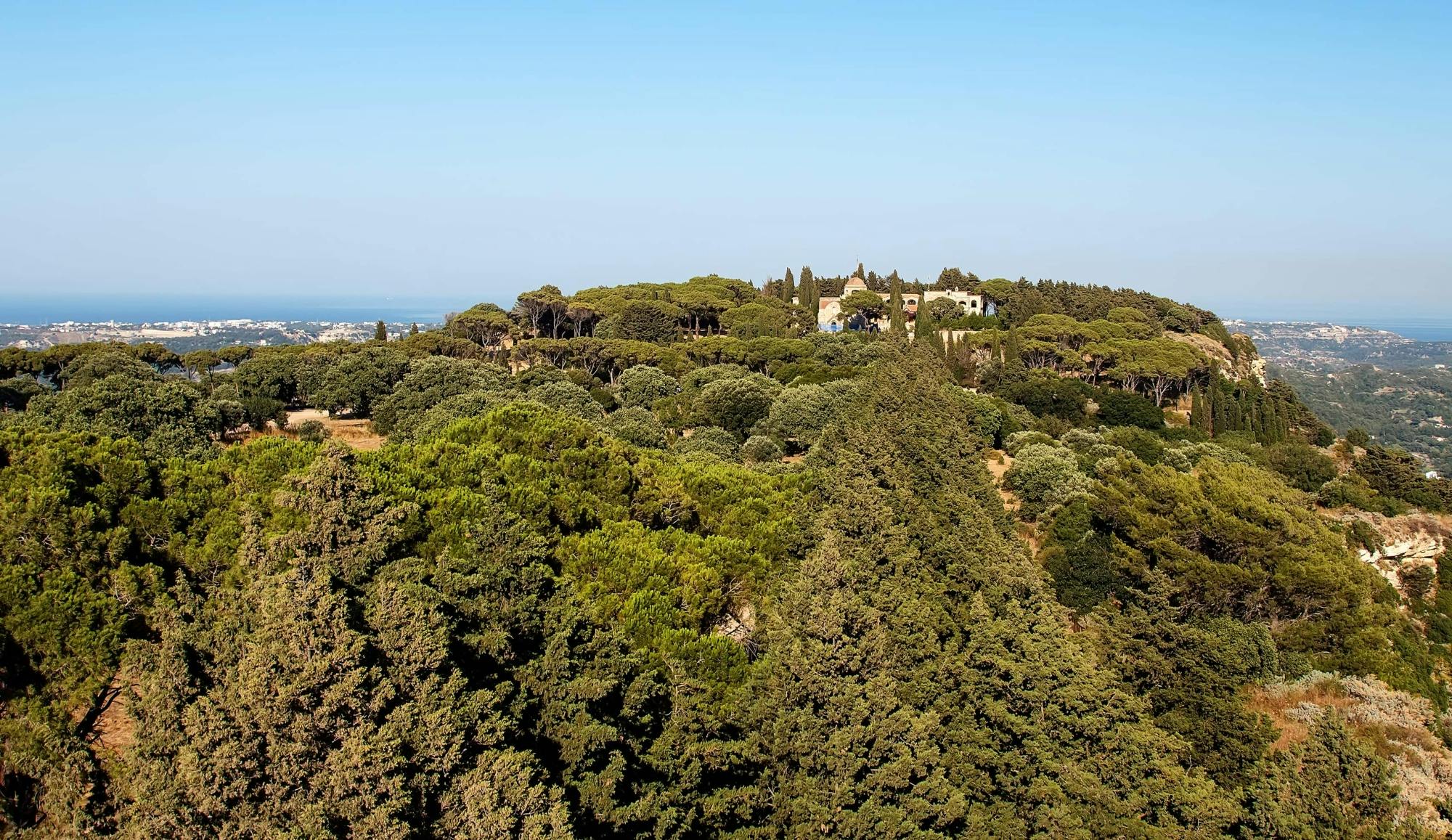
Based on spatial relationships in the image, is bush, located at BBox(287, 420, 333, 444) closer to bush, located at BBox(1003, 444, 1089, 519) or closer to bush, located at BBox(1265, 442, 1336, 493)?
bush, located at BBox(1003, 444, 1089, 519)

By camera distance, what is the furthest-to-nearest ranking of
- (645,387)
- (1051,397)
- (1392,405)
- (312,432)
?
1. (1392,405)
2. (1051,397)
3. (645,387)
4. (312,432)

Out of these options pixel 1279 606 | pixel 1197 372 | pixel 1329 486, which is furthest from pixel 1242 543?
pixel 1197 372

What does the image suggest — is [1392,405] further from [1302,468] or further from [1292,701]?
[1292,701]

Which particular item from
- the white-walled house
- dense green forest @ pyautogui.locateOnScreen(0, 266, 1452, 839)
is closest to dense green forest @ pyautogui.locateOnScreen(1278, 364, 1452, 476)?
the white-walled house

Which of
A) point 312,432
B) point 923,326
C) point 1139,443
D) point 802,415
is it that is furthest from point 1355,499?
point 312,432

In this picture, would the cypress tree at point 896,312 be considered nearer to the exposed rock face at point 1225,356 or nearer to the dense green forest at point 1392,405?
the exposed rock face at point 1225,356

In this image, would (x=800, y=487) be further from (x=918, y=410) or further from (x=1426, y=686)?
(x=1426, y=686)

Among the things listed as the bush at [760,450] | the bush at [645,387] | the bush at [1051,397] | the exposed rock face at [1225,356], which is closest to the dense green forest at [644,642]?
the bush at [760,450]
